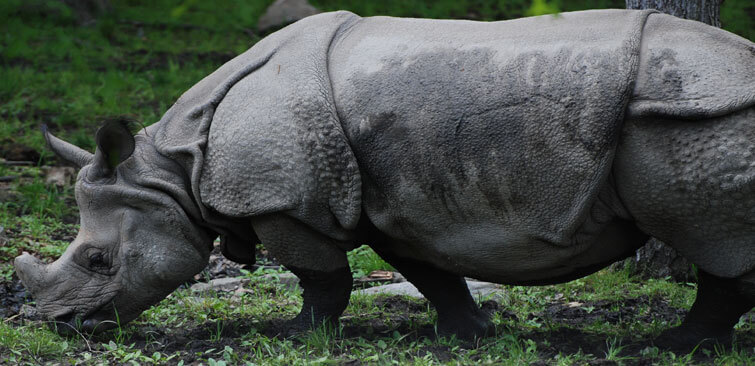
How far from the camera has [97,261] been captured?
5008 mm

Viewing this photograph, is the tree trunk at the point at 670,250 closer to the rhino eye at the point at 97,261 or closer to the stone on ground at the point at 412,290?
the stone on ground at the point at 412,290

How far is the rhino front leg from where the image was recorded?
471cm

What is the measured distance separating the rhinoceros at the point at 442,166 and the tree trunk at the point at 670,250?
1.59 meters

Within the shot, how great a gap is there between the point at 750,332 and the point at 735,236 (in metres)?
1.04

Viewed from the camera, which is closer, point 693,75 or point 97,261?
point 693,75

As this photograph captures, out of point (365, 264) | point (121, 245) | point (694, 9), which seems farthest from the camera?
point (365, 264)

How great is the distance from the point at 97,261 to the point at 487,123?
2.15m

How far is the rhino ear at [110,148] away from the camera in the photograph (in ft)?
15.5

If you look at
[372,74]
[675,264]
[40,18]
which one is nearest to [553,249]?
[372,74]

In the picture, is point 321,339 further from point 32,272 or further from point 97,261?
point 32,272

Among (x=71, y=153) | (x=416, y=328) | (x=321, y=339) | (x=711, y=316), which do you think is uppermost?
(x=71, y=153)

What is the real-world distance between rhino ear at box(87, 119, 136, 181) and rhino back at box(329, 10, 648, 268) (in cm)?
107

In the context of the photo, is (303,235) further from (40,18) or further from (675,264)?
(40,18)

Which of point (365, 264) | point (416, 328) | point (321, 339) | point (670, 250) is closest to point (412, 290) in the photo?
point (365, 264)
